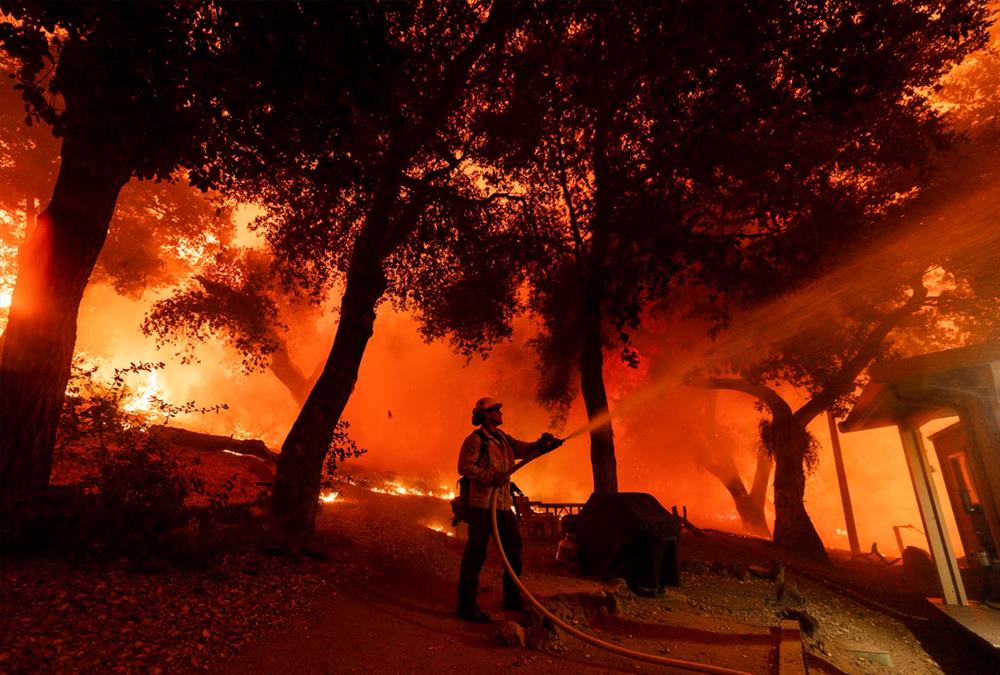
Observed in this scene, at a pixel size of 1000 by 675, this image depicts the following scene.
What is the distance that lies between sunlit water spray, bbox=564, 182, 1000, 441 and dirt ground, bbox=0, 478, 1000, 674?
513 cm

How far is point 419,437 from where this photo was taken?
48406 millimetres

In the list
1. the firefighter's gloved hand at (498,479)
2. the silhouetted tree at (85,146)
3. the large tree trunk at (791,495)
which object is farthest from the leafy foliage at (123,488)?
the large tree trunk at (791,495)

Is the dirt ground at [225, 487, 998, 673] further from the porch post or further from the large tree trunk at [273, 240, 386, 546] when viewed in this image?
the large tree trunk at [273, 240, 386, 546]

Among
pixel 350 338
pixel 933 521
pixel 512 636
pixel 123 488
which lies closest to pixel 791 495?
pixel 933 521

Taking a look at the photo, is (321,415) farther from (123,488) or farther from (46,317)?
(46,317)

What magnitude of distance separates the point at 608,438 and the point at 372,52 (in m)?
9.53

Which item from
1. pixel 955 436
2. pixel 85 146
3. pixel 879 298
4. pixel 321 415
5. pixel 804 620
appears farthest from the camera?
pixel 879 298

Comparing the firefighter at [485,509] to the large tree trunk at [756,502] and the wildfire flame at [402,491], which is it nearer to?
the wildfire flame at [402,491]

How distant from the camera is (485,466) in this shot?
614 centimetres

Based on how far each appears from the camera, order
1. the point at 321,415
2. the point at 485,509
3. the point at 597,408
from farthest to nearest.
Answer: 1. the point at 597,408
2. the point at 321,415
3. the point at 485,509

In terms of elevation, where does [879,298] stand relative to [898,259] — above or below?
below

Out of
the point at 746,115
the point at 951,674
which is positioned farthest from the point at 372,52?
the point at 951,674

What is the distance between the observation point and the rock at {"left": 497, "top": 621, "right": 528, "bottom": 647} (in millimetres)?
5109

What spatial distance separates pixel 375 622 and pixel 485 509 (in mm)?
1748
